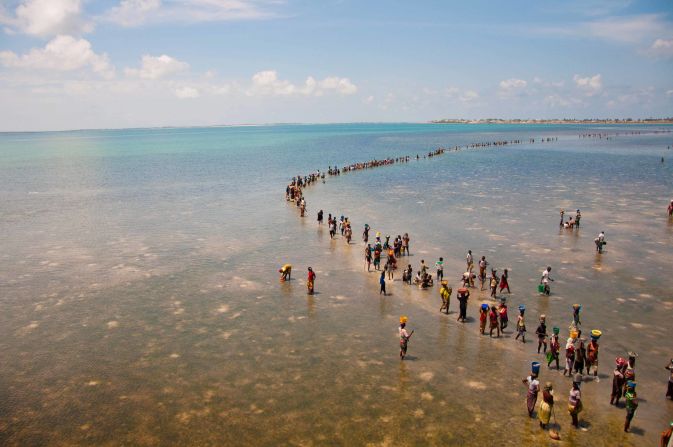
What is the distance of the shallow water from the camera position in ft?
47.9

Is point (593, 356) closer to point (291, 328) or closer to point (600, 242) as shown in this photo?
point (291, 328)

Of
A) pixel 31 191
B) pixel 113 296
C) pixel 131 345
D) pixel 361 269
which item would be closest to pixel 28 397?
pixel 131 345

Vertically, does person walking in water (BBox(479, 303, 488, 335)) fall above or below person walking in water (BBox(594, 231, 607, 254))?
below

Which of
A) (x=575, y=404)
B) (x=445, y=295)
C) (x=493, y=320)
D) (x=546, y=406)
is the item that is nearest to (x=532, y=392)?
(x=546, y=406)

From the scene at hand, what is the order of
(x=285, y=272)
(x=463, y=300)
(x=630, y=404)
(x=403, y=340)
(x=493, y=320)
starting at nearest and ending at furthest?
(x=630, y=404), (x=403, y=340), (x=493, y=320), (x=463, y=300), (x=285, y=272)

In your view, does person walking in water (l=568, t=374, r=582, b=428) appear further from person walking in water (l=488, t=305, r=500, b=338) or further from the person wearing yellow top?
the person wearing yellow top

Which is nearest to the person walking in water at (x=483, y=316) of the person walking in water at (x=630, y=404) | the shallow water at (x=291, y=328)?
the shallow water at (x=291, y=328)

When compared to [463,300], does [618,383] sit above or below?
below

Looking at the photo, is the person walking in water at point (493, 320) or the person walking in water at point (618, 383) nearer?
the person walking in water at point (618, 383)

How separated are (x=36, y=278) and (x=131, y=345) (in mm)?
12396

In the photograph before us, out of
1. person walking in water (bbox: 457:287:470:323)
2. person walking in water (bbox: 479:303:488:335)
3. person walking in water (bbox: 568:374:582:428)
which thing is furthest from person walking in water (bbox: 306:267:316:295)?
person walking in water (bbox: 568:374:582:428)

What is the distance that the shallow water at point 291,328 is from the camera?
14594 mm

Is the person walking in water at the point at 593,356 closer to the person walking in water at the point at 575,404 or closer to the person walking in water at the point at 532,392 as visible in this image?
the person walking in water at the point at 575,404

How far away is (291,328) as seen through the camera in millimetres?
21141
